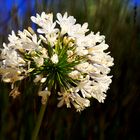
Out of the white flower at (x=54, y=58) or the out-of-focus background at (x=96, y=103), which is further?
the out-of-focus background at (x=96, y=103)

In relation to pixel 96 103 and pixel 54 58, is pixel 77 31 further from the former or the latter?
pixel 96 103

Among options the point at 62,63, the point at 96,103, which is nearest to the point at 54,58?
the point at 62,63

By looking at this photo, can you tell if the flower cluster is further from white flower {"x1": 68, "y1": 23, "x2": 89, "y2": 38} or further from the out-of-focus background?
the out-of-focus background

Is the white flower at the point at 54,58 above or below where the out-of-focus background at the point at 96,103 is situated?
below

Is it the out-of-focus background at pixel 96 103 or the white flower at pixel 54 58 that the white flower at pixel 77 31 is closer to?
the white flower at pixel 54 58

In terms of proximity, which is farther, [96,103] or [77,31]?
[96,103]

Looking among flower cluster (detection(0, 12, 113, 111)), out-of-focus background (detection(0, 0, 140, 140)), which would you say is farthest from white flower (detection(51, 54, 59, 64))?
out-of-focus background (detection(0, 0, 140, 140))

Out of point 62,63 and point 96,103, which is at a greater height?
point 96,103

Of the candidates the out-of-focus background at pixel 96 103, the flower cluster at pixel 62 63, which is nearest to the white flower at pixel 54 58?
the flower cluster at pixel 62 63

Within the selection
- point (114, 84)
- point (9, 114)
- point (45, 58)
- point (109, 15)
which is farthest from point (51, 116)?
point (45, 58)
